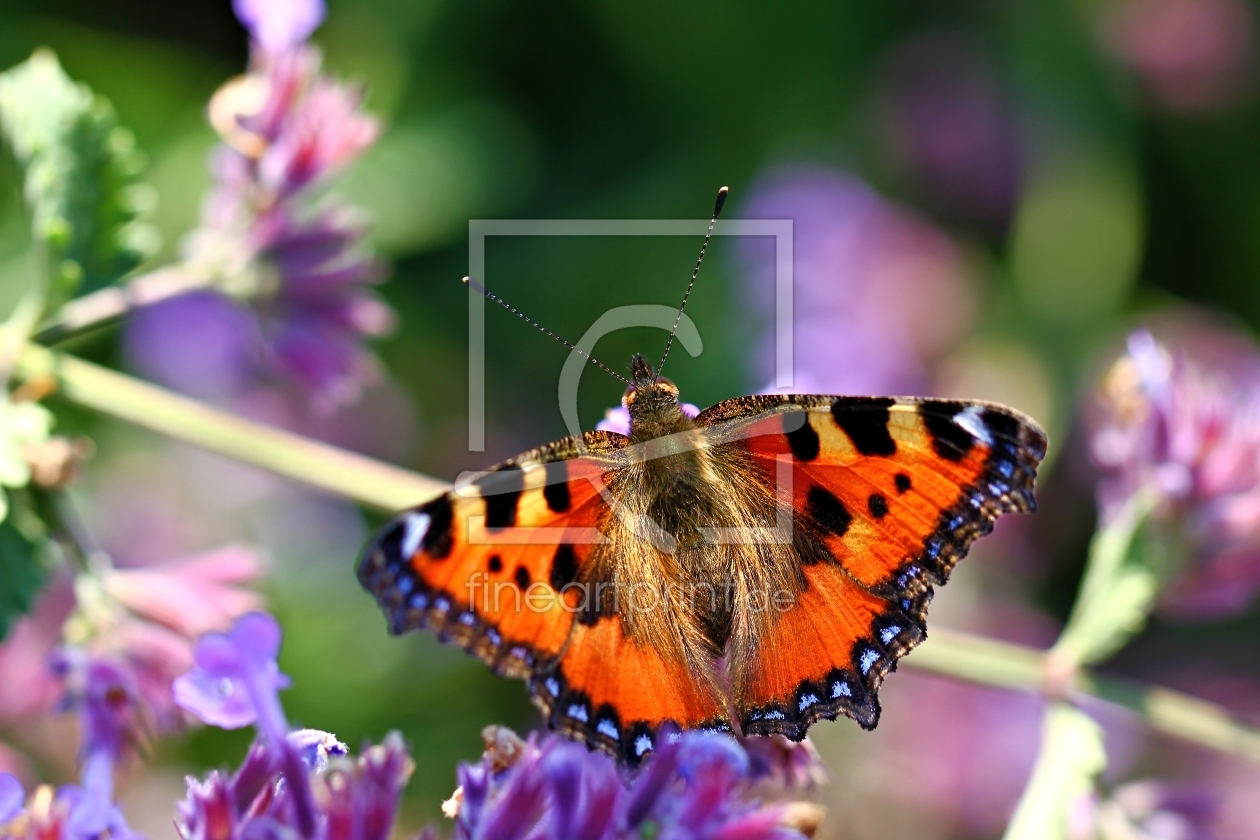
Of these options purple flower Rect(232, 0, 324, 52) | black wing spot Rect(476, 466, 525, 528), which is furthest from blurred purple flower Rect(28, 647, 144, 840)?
purple flower Rect(232, 0, 324, 52)

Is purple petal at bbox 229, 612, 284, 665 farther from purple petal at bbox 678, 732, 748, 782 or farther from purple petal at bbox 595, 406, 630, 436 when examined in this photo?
purple petal at bbox 595, 406, 630, 436

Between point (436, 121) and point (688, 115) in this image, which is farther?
point (688, 115)

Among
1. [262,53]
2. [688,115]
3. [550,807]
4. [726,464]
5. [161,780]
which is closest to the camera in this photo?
[550,807]

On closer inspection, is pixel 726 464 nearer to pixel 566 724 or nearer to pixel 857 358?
pixel 566 724

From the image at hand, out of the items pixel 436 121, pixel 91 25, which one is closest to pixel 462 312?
pixel 436 121

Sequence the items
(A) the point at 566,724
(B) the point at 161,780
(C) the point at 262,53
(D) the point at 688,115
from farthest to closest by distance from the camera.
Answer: (D) the point at 688,115 → (B) the point at 161,780 → (C) the point at 262,53 → (A) the point at 566,724

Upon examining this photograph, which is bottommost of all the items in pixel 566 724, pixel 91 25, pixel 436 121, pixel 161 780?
pixel 161 780
